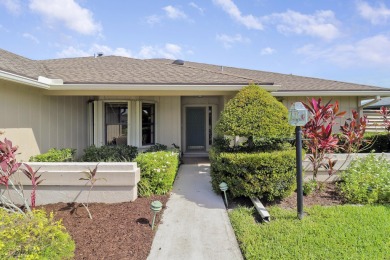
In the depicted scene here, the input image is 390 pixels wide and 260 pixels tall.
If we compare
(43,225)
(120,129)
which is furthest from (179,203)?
(120,129)

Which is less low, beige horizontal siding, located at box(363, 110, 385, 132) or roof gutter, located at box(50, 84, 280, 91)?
roof gutter, located at box(50, 84, 280, 91)

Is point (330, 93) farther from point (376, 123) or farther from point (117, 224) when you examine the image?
point (117, 224)

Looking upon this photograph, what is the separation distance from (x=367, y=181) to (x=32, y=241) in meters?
5.83

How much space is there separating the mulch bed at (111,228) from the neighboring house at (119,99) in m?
3.04

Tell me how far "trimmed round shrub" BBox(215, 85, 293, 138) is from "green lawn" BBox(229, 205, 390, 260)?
1.50 m

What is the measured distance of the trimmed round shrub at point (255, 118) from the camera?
4.82 metres

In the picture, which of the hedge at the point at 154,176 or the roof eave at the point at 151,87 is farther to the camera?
the roof eave at the point at 151,87

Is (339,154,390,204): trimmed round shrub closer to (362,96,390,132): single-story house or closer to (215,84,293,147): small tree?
(215,84,293,147): small tree

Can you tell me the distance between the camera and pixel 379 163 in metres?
5.61

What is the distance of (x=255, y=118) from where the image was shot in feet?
16.0

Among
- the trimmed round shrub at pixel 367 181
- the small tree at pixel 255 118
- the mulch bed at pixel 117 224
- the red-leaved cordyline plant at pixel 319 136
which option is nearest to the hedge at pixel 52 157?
the mulch bed at pixel 117 224

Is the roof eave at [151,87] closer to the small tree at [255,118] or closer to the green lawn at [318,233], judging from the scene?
the small tree at [255,118]

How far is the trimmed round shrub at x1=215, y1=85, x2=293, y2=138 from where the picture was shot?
4824mm

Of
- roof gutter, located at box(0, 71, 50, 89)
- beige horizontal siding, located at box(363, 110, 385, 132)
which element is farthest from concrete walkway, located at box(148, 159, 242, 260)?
beige horizontal siding, located at box(363, 110, 385, 132)
